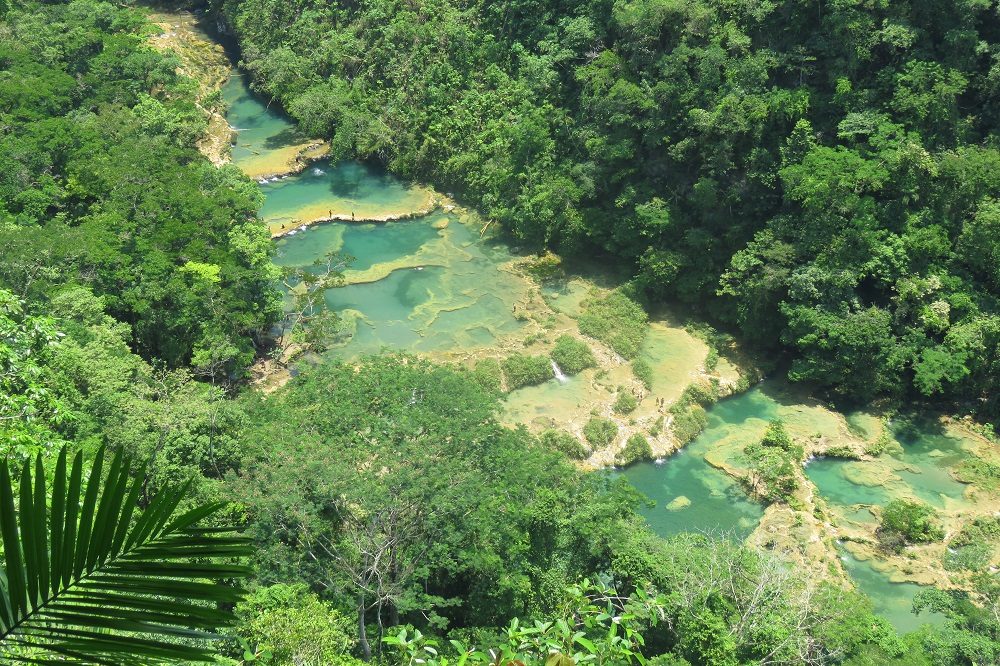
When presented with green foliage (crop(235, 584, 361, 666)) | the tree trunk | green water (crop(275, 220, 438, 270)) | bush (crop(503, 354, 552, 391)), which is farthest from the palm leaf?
green water (crop(275, 220, 438, 270))

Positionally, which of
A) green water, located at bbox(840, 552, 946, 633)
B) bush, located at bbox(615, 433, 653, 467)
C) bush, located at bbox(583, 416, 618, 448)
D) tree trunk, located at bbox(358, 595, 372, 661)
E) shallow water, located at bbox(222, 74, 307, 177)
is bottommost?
green water, located at bbox(840, 552, 946, 633)

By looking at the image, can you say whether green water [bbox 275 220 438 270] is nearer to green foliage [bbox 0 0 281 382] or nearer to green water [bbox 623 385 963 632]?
green foliage [bbox 0 0 281 382]

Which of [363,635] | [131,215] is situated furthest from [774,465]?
[131,215]

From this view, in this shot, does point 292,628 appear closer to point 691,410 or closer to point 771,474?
point 771,474

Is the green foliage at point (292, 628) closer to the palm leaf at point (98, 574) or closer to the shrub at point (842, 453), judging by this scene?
the palm leaf at point (98, 574)

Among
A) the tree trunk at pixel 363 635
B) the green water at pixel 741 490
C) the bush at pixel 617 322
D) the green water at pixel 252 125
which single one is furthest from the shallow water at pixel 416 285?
the tree trunk at pixel 363 635

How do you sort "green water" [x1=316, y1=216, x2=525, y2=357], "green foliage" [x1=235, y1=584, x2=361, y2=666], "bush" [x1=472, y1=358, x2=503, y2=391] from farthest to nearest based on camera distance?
"green water" [x1=316, y1=216, x2=525, y2=357] < "bush" [x1=472, y1=358, x2=503, y2=391] < "green foliage" [x1=235, y1=584, x2=361, y2=666]
